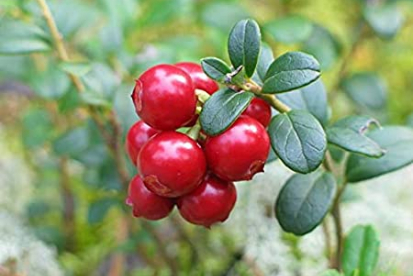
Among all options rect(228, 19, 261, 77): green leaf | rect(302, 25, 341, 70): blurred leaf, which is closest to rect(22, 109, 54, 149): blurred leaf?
rect(302, 25, 341, 70): blurred leaf

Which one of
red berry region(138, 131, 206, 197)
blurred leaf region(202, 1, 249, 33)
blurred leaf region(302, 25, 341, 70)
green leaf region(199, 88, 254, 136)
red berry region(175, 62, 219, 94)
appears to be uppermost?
green leaf region(199, 88, 254, 136)

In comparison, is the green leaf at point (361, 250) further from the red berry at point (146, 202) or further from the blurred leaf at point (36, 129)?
the blurred leaf at point (36, 129)

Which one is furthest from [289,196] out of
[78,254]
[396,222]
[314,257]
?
[78,254]

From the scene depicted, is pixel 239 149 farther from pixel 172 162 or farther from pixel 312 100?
pixel 312 100

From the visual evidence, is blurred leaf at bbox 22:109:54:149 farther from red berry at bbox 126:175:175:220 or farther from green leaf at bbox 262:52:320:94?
green leaf at bbox 262:52:320:94

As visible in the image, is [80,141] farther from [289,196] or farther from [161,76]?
[161,76]

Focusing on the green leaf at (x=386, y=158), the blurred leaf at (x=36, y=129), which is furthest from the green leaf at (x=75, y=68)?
the blurred leaf at (x=36, y=129)
